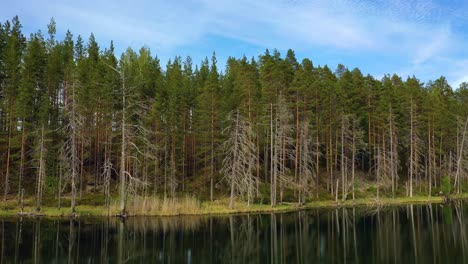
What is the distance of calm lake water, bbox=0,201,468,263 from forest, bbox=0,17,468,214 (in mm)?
7592

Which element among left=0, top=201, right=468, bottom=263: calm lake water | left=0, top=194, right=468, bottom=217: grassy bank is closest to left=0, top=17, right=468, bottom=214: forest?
left=0, top=194, right=468, bottom=217: grassy bank

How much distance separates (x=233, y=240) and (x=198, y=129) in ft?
93.9

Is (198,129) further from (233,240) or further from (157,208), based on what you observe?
(233,240)

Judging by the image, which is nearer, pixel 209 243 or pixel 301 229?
pixel 209 243

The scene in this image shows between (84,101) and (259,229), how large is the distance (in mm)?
30443

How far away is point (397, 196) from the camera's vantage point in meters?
53.5

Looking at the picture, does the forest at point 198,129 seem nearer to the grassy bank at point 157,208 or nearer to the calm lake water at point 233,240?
the grassy bank at point 157,208

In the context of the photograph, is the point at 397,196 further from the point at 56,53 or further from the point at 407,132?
the point at 56,53

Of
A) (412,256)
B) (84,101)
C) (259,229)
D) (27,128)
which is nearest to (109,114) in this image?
(84,101)

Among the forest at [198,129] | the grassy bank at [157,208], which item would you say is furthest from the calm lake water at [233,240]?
the forest at [198,129]

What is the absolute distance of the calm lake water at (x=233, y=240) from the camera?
17.0 meters

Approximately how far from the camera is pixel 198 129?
49.1m

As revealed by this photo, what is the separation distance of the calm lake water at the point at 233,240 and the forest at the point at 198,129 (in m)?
7.59

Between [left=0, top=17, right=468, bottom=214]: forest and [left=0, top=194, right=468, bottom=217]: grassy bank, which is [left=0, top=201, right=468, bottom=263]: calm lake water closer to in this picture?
[left=0, top=194, right=468, bottom=217]: grassy bank
